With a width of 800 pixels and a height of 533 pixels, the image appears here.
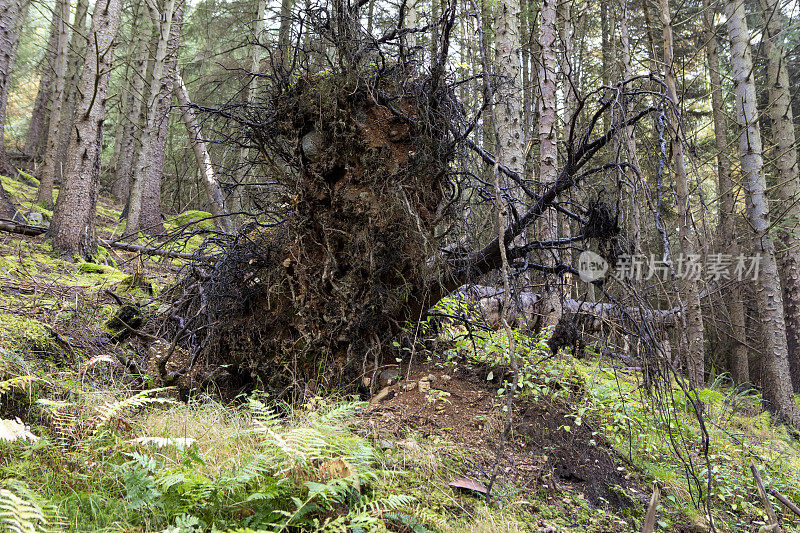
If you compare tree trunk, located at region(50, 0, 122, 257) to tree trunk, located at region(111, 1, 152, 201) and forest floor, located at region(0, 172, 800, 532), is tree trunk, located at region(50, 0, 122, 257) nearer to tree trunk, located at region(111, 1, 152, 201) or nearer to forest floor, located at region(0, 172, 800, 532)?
forest floor, located at region(0, 172, 800, 532)

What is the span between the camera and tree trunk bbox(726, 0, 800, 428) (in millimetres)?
8680

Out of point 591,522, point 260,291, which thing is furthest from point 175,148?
point 591,522

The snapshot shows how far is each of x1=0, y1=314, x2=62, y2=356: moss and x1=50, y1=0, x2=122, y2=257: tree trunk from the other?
373 cm

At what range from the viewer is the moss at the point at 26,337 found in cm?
391

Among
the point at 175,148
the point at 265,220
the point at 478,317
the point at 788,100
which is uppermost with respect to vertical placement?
the point at 175,148

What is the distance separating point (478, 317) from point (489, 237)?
37.5 inches

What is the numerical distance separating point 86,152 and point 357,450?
24.4 feet

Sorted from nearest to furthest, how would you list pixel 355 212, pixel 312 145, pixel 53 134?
pixel 355 212, pixel 312 145, pixel 53 134

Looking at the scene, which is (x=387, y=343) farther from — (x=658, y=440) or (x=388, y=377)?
(x=658, y=440)

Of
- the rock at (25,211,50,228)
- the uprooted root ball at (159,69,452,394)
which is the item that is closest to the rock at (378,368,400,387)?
the uprooted root ball at (159,69,452,394)

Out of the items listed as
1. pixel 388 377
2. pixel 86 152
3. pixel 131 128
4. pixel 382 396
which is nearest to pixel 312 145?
pixel 388 377

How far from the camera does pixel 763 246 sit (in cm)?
875

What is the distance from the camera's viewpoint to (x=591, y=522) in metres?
3.04

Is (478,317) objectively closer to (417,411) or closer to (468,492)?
(417,411)
